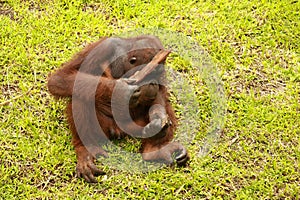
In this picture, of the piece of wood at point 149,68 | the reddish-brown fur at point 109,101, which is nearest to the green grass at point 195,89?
the reddish-brown fur at point 109,101

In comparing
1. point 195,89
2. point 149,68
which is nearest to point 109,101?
point 149,68

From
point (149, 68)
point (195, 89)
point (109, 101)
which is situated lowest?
point (195, 89)

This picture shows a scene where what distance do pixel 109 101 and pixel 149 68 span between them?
0.38 m

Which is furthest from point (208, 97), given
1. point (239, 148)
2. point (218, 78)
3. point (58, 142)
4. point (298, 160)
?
point (58, 142)

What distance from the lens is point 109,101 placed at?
12.0 ft

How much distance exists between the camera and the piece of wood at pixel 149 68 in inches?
138

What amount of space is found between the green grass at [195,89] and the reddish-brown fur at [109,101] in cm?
14

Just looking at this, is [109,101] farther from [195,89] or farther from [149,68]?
[195,89]

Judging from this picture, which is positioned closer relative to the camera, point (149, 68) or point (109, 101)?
point (149, 68)

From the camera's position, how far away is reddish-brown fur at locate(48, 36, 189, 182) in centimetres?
359

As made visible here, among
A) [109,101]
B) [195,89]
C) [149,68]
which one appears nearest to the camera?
[149,68]

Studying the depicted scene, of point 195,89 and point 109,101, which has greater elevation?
point 109,101

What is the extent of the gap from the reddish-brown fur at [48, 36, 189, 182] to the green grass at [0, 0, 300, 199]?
0.14 m

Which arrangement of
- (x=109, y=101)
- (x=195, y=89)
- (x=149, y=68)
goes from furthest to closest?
1. (x=195, y=89)
2. (x=109, y=101)
3. (x=149, y=68)
